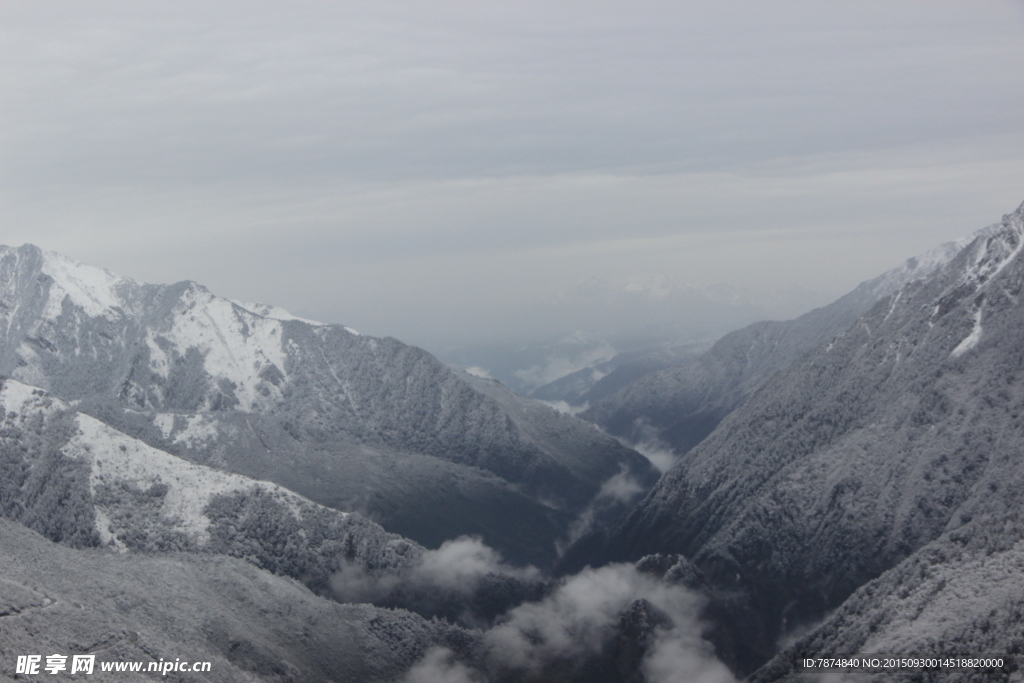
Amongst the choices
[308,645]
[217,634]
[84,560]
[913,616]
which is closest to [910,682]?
[913,616]

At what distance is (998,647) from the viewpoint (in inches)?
6260

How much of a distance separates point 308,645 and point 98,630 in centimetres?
4399

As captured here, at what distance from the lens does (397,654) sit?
196250 millimetres

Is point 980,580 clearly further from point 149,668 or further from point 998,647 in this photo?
point 149,668

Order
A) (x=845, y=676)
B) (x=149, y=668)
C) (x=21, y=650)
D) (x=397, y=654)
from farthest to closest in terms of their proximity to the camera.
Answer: (x=397, y=654)
(x=845, y=676)
(x=149, y=668)
(x=21, y=650)

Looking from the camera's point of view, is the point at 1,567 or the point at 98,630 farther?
the point at 1,567

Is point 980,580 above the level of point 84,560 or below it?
below

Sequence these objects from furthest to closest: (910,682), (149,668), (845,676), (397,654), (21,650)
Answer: (397,654)
(845,676)
(910,682)
(149,668)
(21,650)

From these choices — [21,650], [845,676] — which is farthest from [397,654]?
[845,676]

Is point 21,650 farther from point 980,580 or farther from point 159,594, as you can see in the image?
point 980,580

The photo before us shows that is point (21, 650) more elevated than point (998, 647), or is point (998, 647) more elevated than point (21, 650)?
point (21, 650)

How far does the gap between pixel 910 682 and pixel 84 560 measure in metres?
158

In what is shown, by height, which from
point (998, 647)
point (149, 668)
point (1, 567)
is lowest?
point (998, 647)

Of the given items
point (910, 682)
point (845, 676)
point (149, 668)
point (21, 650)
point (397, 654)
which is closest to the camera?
point (21, 650)
